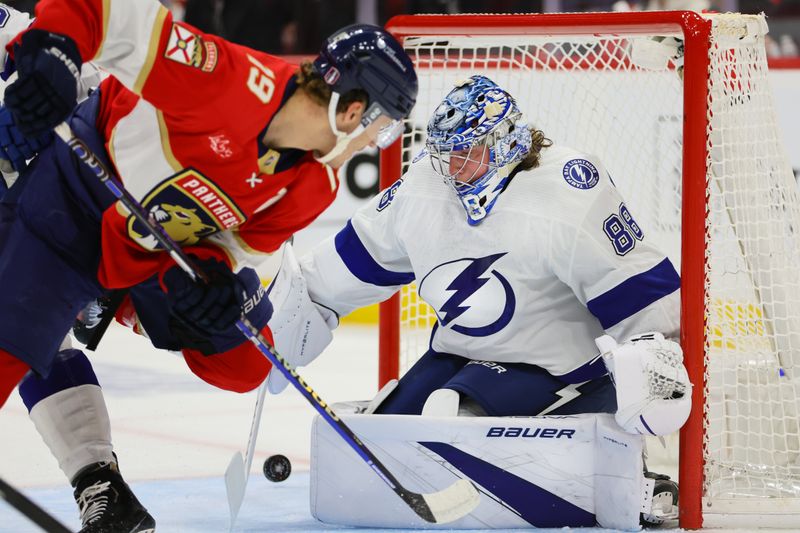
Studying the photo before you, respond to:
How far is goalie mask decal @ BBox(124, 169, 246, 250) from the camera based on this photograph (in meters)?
2.08

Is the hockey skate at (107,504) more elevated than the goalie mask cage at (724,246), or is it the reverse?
the goalie mask cage at (724,246)

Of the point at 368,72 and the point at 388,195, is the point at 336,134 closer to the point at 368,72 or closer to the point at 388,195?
the point at 368,72

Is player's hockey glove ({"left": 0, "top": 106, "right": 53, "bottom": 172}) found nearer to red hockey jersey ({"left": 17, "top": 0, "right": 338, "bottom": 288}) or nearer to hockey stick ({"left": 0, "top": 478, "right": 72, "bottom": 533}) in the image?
red hockey jersey ({"left": 17, "top": 0, "right": 338, "bottom": 288})

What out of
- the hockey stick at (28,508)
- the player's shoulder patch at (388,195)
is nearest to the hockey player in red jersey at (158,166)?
the hockey stick at (28,508)

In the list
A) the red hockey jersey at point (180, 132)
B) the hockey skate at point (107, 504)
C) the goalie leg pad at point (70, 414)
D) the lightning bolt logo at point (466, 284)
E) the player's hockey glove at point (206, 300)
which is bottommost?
the hockey skate at point (107, 504)

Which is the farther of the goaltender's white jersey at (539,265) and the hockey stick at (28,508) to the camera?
the goaltender's white jersey at (539,265)

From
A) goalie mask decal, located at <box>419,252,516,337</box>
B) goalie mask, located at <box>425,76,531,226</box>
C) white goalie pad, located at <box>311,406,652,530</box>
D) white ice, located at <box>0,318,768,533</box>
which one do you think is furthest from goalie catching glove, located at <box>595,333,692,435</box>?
white ice, located at <box>0,318,768,533</box>

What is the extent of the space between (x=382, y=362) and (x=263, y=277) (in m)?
2.65

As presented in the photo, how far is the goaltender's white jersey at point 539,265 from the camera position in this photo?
252 cm

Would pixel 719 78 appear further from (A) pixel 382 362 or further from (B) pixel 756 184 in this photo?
(A) pixel 382 362

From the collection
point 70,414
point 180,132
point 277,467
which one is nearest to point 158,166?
point 180,132

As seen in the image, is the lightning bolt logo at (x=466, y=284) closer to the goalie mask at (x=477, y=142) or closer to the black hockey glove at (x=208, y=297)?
the goalie mask at (x=477, y=142)

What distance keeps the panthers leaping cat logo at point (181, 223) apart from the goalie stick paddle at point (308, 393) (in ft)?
0.16

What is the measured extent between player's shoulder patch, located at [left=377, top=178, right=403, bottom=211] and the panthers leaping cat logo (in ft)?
2.30
